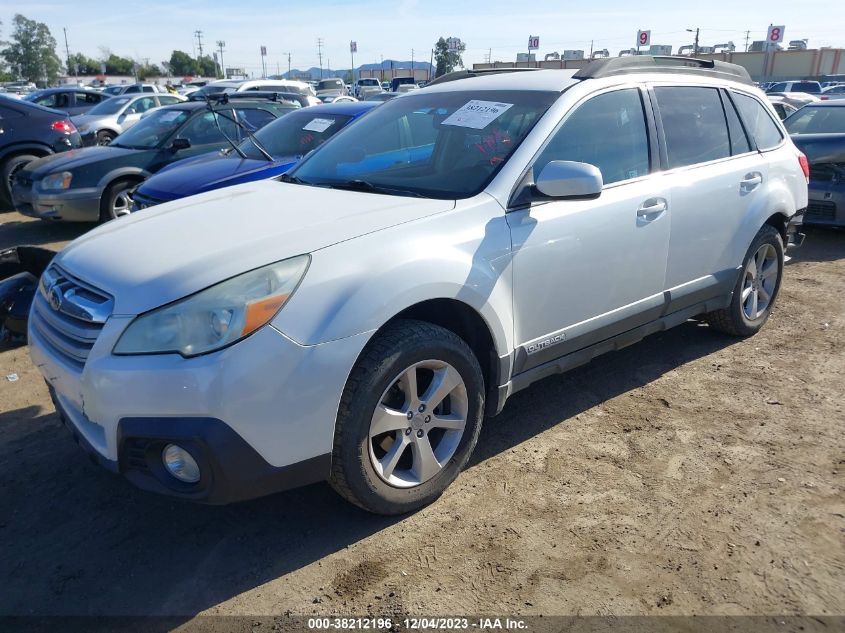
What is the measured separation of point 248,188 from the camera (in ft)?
12.7

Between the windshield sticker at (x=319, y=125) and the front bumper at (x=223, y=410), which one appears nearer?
the front bumper at (x=223, y=410)

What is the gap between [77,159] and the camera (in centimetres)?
822

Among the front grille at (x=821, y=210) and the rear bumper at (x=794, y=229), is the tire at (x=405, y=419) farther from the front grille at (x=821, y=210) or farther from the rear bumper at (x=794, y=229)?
the front grille at (x=821, y=210)

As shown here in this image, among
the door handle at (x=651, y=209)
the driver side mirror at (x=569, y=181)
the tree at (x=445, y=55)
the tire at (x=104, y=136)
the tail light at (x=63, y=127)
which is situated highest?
the tree at (x=445, y=55)

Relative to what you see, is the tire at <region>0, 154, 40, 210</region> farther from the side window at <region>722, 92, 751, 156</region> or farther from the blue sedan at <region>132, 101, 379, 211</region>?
the side window at <region>722, 92, 751, 156</region>

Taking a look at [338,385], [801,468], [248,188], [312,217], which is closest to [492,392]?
[338,385]

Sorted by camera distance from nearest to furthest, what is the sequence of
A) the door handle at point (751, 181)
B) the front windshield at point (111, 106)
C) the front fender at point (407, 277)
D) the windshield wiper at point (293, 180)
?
the front fender at point (407, 277) < the windshield wiper at point (293, 180) < the door handle at point (751, 181) < the front windshield at point (111, 106)

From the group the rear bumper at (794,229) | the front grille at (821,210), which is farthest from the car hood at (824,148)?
the rear bumper at (794,229)

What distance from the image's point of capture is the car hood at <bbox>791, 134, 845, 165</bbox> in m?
7.68

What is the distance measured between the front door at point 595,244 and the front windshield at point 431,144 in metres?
0.22

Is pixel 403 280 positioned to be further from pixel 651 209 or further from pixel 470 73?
pixel 470 73

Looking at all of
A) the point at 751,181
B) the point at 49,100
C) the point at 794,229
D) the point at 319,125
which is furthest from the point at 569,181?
the point at 49,100

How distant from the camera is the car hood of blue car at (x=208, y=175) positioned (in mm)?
5973

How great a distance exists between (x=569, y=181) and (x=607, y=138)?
0.78 meters
